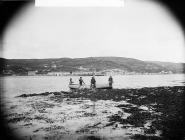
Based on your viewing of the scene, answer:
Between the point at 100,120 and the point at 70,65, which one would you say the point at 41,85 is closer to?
the point at 70,65

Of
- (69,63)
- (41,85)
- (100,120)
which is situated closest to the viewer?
(100,120)

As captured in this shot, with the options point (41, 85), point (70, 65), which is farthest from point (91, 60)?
point (41, 85)

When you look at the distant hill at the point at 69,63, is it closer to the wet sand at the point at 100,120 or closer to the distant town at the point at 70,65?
the distant town at the point at 70,65

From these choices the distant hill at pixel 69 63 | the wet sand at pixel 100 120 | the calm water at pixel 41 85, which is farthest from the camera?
the calm water at pixel 41 85

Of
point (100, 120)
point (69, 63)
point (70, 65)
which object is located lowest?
point (100, 120)

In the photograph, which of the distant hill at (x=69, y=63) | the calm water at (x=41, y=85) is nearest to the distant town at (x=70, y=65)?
the distant hill at (x=69, y=63)

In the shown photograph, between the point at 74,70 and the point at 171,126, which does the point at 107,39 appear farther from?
the point at 171,126

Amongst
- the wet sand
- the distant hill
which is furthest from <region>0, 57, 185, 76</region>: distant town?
the wet sand

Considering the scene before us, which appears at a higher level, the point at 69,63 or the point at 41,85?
the point at 69,63

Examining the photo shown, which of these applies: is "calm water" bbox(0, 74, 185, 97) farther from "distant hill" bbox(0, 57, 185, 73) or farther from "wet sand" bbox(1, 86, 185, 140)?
"wet sand" bbox(1, 86, 185, 140)
